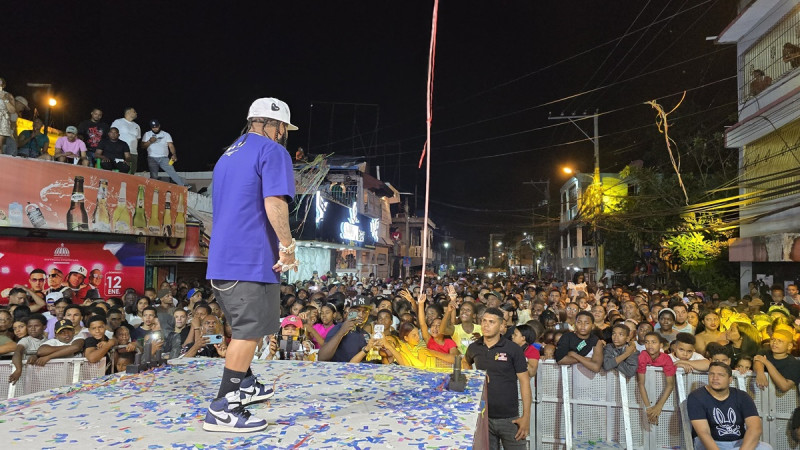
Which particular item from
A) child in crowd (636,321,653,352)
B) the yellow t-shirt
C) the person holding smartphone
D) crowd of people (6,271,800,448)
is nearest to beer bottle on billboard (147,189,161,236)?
crowd of people (6,271,800,448)

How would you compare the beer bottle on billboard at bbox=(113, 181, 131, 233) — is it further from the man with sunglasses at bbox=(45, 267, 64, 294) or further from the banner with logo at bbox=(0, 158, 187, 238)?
the man with sunglasses at bbox=(45, 267, 64, 294)

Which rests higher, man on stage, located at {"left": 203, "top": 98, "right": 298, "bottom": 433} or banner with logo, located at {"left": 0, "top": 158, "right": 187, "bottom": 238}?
banner with logo, located at {"left": 0, "top": 158, "right": 187, "bottom": 238}

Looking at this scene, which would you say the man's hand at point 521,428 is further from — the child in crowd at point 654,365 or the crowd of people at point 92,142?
the crowd of people at point 92,142

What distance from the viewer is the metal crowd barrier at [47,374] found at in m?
6.23

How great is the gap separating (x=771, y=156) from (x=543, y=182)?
35159 millimetres

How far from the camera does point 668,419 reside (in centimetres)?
660

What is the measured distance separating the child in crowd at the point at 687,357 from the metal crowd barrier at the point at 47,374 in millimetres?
6658

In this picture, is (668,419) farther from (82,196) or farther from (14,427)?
(82,196)

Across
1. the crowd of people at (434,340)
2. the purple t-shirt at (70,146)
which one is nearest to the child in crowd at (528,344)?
the crowd of people at (434,340)

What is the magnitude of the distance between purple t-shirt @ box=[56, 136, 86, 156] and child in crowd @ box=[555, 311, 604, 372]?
35.9 ft

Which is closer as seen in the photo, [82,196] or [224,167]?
[224,167]

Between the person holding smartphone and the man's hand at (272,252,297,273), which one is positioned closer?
the man's hand at (272,252,297,273)

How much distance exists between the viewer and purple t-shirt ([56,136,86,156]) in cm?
1230

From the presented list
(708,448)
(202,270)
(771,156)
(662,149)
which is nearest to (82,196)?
(202,270)
